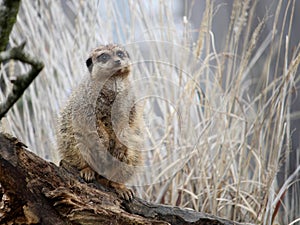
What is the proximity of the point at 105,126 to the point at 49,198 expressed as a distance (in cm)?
36

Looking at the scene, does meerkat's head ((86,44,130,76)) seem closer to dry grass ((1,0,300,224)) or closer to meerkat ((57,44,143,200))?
meerkat ((57,44,143,200))

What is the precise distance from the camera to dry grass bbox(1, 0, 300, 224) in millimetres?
1999

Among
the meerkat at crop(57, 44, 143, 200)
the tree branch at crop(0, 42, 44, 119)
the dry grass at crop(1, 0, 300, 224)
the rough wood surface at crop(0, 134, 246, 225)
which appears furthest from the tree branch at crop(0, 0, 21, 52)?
the dry grass at crop(1, 0, 300, 224)

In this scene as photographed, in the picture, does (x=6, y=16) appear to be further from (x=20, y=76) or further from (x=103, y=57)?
(x=103, y=57)

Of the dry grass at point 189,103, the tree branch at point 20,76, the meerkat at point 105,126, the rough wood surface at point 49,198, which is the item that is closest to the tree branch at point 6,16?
the tree branch at point 20,76

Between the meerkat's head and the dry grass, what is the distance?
0.45 m

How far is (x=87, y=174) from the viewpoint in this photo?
1536 mm

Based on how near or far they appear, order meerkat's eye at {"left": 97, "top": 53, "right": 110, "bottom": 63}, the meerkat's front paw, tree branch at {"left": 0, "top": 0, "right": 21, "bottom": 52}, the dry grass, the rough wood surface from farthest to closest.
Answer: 1. the dry grass
2. meerkat's eye at {"left": 97, "top": 53, "right": 110, "bottom": 63}
3. the meerkat's front paw
4. the rough wood surface
5. tree branch at {"left": 0, "top": 0, "right": 21, "bottom": 52}

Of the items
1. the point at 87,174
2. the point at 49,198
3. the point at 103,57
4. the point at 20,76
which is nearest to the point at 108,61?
the point at 103,57

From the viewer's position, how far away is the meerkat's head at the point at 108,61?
1.63 meters

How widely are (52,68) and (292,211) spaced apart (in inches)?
53.9

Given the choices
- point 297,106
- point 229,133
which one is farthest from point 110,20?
point 297,106

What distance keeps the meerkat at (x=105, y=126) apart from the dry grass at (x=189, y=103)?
1.37 ft

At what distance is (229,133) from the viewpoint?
2.14m
